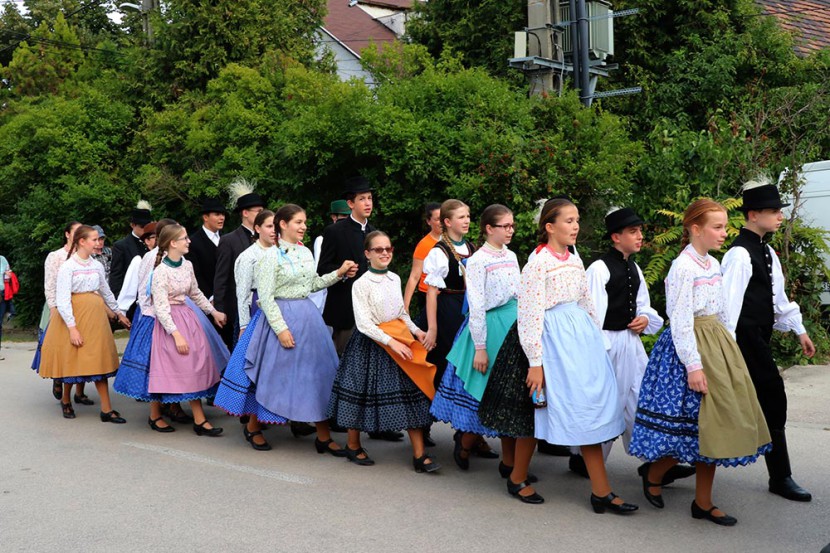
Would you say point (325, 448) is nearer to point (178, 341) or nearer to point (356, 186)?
point (178, 341)

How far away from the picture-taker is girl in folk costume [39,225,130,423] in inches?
334

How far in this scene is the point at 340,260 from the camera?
8016mm

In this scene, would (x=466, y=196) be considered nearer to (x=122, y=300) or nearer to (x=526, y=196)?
(x=526, y=196)

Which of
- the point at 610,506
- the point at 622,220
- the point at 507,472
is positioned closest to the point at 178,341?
the point at 507,472

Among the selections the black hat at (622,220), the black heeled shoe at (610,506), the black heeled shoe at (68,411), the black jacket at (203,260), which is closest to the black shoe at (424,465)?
the black heeled shoe at (610,506)

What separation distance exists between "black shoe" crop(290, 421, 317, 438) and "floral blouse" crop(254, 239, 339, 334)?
1.12 metres

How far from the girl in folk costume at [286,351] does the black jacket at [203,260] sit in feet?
6.29

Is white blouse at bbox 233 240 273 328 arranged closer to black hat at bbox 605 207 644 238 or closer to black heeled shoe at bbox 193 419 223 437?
black heeled shoe at bbox 193 419 223 437

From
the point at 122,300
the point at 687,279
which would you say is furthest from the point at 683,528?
the point at 122,300

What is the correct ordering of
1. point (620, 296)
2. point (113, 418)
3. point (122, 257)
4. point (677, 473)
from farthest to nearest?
point (122, 257), point (113, 418), point (620, 296), point (677, 473)

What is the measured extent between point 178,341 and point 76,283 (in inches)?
63.3

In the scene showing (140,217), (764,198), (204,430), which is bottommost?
(204,430)

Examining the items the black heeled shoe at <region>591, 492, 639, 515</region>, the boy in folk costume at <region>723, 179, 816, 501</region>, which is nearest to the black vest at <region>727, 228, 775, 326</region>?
the boy in folk costume at <region>723, 179, 816, 501</region>

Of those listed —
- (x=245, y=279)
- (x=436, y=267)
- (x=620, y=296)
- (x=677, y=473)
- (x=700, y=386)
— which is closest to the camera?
(x=700, y=386)
